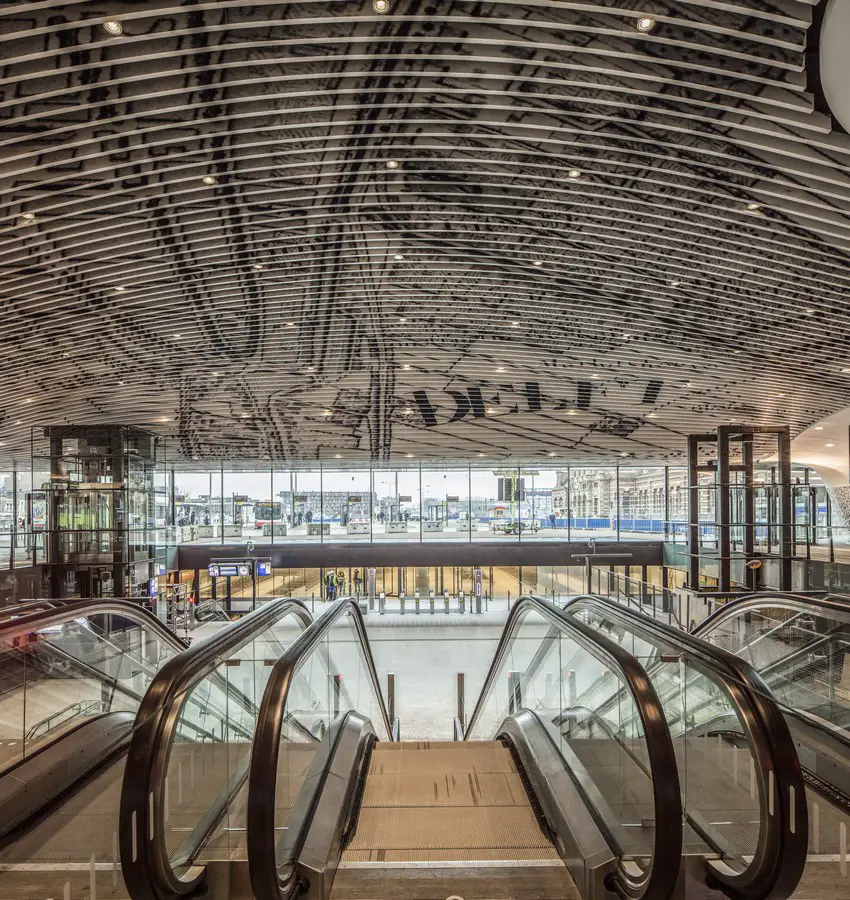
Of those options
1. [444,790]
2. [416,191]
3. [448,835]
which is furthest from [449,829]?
[416,191]

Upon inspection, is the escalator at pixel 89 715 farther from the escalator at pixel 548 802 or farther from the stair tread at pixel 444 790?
the stair tread at pixel 444 790

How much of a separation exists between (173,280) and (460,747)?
5611 mm

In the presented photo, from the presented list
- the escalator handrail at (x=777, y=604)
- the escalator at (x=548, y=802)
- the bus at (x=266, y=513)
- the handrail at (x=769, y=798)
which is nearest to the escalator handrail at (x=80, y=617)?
the escalator at (x=548, y=802)

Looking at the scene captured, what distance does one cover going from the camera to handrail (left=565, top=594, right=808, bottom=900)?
8.87ft

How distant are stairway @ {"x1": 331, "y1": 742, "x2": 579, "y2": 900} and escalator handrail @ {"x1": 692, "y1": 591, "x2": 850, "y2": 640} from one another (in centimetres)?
248

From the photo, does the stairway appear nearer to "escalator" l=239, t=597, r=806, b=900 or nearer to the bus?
"escalator" l=239, t=597, r=806, b=900

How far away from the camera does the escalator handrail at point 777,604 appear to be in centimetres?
478

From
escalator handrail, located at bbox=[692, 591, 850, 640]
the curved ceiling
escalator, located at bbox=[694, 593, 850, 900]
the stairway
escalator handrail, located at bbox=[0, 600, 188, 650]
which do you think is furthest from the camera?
escalator handrail, located at bbox=[692, 591, 850, 640]

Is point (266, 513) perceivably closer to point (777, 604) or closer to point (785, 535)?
point (785, 535)

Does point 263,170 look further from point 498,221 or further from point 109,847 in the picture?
point 109,847

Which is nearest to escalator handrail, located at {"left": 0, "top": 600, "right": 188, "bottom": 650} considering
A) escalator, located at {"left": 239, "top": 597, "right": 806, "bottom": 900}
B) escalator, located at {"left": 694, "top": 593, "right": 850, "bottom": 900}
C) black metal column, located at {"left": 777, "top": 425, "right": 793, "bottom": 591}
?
escalator, located at {"left": 239, "top": 597, "right": 806, "bottom": 900}

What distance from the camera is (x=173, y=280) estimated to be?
21.8 ft

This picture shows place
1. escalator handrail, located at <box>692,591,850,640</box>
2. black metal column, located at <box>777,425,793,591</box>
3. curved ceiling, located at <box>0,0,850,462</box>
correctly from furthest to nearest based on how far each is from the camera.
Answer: black metal column, located at <box>777,425,793,591</box> → escalator handrail, located at <box>692,591,850,640</box> → curved ceiling, located at <box>0,0,850,462</box>

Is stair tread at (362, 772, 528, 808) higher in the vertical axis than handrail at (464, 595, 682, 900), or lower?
lower
